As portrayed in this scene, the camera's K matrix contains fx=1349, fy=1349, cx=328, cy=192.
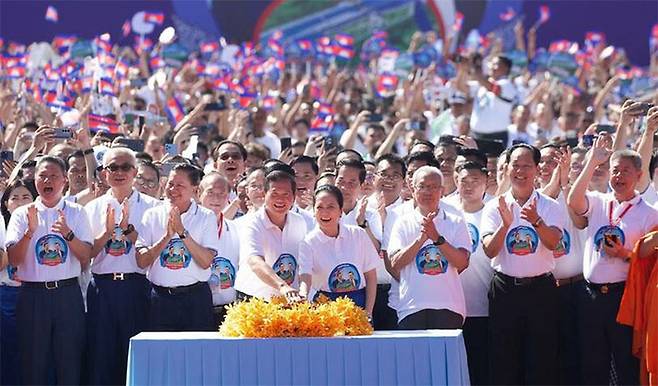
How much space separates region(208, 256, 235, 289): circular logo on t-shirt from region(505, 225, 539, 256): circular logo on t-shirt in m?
1.94

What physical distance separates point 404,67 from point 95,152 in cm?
954

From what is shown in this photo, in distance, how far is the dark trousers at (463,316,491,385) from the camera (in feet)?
31.8

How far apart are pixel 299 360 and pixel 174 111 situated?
8.68 metres

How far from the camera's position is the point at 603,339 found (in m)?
9.43

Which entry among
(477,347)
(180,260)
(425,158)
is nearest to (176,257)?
(180,260)

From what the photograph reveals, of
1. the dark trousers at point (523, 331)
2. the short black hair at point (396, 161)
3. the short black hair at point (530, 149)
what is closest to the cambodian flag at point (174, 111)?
the short black hair at point (396, 161)

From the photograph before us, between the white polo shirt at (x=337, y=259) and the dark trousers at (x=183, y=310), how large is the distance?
2.90 feet

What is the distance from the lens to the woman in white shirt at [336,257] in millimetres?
8680

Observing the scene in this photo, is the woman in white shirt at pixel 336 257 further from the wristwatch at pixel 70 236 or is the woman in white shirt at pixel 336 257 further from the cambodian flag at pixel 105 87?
the cambodian flag at pixel 105 87

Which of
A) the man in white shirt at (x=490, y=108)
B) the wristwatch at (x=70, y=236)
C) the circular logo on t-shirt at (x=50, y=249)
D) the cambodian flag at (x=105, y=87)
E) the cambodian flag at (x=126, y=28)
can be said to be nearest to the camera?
the wristwatch at (x=70, y=236)

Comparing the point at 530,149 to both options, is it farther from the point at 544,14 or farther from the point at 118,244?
the point at 544,14

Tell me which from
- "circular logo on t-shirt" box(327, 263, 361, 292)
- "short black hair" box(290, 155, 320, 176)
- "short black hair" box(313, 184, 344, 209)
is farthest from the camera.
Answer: "short black hair" box(290, 155, 320, 176)

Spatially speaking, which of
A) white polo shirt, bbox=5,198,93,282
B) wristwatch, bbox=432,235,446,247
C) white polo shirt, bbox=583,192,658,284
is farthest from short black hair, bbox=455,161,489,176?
white polo shirt, bbox=5,198,93,282

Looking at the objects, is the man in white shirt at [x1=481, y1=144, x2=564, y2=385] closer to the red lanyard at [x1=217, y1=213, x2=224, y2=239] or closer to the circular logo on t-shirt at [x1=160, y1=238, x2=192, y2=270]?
the red lanyard at [x1=217, y1=213, x2=224, y2=239]
